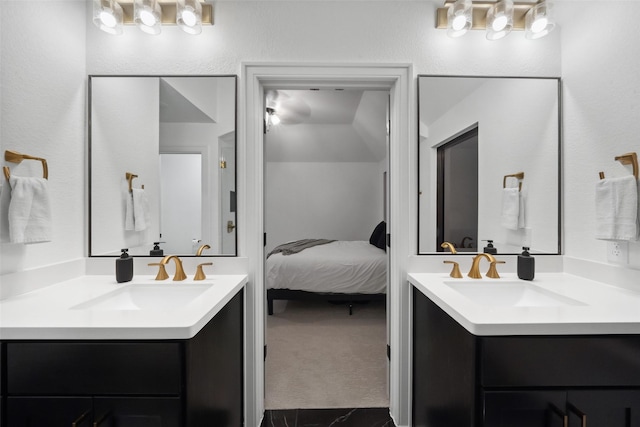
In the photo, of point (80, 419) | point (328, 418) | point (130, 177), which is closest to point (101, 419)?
point (80, 419)

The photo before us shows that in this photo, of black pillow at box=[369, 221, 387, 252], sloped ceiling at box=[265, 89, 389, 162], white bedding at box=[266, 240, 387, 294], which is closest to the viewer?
white bedding at box=[266, 240, 387, 294]

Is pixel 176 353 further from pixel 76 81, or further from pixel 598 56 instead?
pixel 598 56

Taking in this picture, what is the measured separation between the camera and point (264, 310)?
1.80 metres

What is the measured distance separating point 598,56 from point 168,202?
2270 millimetres

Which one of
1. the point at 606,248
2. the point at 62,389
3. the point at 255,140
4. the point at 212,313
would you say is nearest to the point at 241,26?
the point at 255,140

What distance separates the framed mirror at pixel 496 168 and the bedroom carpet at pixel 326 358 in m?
1.12

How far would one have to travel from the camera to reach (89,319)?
0.96 m

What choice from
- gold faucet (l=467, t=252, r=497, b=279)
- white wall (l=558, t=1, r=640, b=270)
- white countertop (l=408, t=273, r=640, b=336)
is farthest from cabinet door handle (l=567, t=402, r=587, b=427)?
white wall (l=558, t=1, r=640, b=270)

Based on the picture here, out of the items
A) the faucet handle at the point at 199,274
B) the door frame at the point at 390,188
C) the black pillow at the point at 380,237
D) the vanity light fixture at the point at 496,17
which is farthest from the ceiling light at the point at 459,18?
the black pillow at the point at 380,237

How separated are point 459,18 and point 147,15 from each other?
1.55 meters

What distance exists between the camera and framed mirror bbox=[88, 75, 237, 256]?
5.37 ft

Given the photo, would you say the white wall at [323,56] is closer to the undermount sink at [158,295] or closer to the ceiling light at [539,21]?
the ceiling light at [539,21]

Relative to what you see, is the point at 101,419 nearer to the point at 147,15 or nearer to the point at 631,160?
the point at 147,15

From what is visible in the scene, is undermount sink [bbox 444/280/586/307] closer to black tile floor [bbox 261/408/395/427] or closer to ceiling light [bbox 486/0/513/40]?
black tile floor [bbox 261/408/395/427]
